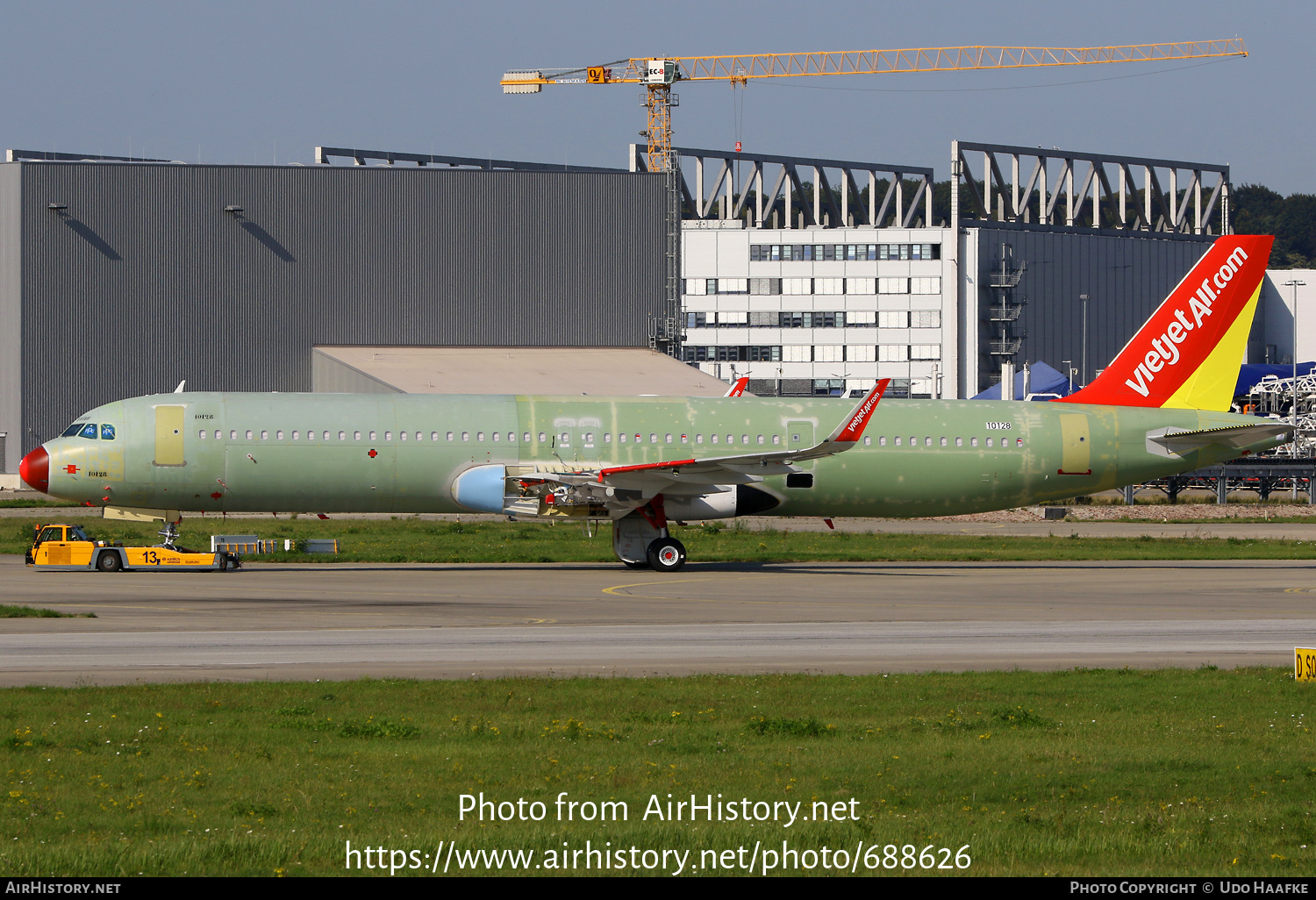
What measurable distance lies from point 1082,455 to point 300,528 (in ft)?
103

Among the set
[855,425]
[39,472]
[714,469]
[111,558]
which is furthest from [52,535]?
[855,425]

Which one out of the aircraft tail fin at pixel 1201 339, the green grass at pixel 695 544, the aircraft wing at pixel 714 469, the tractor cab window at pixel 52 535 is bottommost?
the green grass at pixel 695 544

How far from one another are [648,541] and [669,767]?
Answer: 87.1 ft

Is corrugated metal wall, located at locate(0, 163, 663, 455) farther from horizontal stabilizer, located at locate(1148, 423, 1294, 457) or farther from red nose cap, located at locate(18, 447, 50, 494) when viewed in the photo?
horizontal stabilizer, located at locate(1148, 423, 1294, 457)

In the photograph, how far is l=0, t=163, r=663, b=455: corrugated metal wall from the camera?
7875 centimetres

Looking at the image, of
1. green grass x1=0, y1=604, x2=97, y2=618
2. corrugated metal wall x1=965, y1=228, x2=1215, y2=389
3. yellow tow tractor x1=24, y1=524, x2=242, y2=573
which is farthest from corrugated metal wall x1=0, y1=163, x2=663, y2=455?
corrugated metal wall x1=965, y1=228, x2=1215, y2=389

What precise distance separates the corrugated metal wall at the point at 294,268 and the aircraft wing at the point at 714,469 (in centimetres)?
4647

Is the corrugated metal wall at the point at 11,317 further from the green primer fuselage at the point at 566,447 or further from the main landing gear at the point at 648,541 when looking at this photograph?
the main landing gear at the point at 648,541

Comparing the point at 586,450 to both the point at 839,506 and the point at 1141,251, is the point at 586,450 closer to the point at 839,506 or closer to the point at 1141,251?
the point at 839,506

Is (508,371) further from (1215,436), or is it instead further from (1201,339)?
(1215,436)

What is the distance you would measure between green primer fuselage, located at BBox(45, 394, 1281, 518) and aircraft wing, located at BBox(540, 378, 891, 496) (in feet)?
4.55

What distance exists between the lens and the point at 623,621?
27859 mm

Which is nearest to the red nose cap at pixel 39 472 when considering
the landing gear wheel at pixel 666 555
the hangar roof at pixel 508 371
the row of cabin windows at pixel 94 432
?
the row of cabin windows at pixel 94 432

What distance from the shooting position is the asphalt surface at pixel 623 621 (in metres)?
22.1
